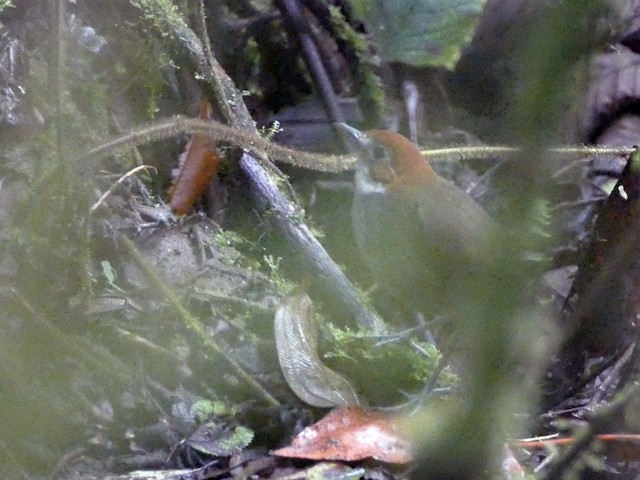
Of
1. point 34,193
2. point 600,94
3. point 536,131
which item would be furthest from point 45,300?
point 600,94

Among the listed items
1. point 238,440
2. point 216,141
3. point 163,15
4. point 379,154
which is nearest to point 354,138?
point 379,154

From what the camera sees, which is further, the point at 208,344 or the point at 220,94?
the point at 220,94

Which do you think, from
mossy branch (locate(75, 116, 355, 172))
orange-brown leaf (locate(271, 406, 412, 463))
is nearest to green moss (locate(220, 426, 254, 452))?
orange-brown leaf (locate(271, 406, 412, 463))

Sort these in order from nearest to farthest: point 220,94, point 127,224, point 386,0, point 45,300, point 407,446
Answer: point 407,446
point 45,300
point 127,224
point 220,94
point 386,0

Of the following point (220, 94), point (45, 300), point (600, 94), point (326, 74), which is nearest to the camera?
point (45, 300)

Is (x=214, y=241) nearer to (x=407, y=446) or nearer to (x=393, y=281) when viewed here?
(x=393, y=281)

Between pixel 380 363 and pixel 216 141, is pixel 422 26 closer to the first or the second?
pixel 216 141

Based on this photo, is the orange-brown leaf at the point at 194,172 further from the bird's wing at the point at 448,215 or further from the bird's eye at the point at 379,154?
the bird's wing at the point at 448,215
